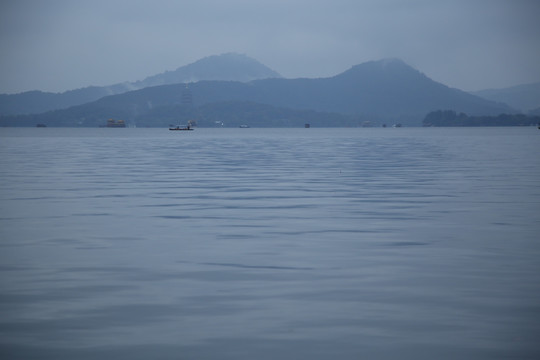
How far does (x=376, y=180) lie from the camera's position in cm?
4219

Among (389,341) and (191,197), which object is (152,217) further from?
(389,341)

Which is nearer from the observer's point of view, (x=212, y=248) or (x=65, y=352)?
(x=65, y=352)

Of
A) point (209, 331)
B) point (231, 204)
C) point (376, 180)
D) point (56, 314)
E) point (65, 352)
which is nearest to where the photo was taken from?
point (65, 352)

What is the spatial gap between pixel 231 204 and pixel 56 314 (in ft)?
56.4

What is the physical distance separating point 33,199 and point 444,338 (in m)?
24.3

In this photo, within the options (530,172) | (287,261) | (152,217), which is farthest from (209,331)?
(530,172)

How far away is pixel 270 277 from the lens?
15.9m

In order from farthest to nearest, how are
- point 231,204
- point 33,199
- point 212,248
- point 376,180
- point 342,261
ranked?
point 376,180
point 33,199
point 231,204
point 212,248
point 342,261

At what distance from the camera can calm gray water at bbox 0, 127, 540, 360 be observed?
11.4m

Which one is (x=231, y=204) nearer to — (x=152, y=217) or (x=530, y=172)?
(x=152, y=217)

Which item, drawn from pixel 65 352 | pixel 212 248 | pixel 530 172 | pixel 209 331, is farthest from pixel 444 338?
pixel 530 172

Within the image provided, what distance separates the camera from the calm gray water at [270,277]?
1144 centimetres

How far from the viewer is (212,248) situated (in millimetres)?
19562

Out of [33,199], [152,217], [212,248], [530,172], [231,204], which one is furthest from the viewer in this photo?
[530,172]
